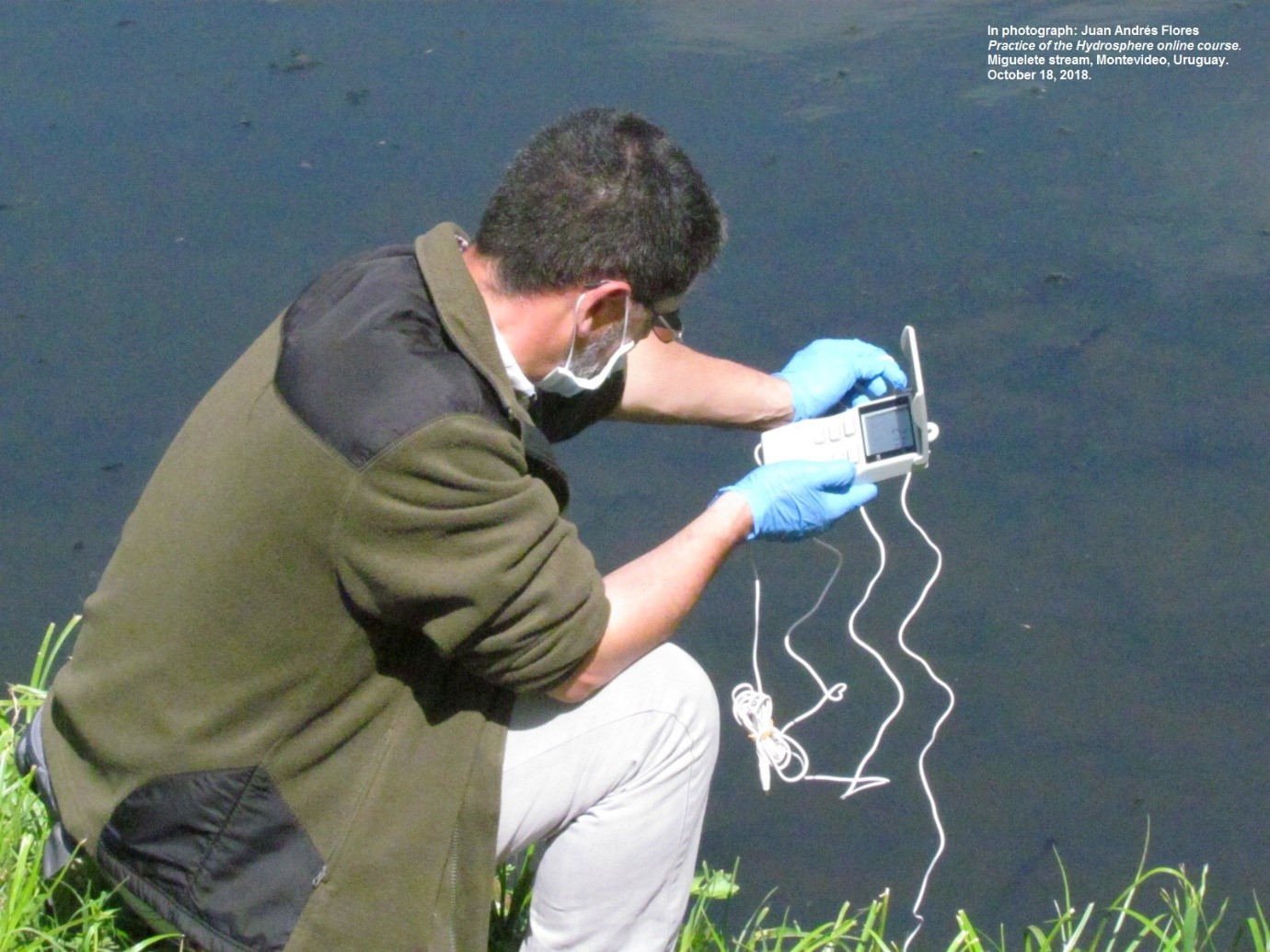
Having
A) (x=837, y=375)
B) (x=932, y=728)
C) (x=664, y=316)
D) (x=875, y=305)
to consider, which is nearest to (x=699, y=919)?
(x=932, y=728)

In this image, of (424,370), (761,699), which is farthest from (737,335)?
(424,370)

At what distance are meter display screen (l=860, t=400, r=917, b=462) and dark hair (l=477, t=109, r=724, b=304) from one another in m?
0.68

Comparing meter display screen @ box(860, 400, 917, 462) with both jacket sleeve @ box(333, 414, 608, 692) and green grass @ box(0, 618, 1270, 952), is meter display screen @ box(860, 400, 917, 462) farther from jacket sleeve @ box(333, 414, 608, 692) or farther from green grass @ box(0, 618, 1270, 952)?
jacket sleeve @ box(333, 414, 608, 692)

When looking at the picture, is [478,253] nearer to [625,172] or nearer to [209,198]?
[625,172]

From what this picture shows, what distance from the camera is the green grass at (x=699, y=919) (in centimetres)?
193

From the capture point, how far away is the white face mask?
1.96 metres

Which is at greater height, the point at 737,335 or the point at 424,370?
the point at 424,370

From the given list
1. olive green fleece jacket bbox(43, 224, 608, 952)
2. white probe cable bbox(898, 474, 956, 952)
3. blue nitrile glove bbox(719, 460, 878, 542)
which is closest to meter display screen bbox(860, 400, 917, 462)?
blue nitrile glove bbox(719, 460, 878, 542)

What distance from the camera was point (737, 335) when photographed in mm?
3764

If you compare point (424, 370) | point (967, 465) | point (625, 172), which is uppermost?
point (625, 172)

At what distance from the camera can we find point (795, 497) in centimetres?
226

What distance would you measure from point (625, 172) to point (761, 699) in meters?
0.93

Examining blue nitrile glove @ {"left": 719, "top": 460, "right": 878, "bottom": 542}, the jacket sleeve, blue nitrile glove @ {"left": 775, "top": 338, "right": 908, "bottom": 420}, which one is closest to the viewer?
the jacket sleeve

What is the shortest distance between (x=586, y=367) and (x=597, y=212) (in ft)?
0.90
